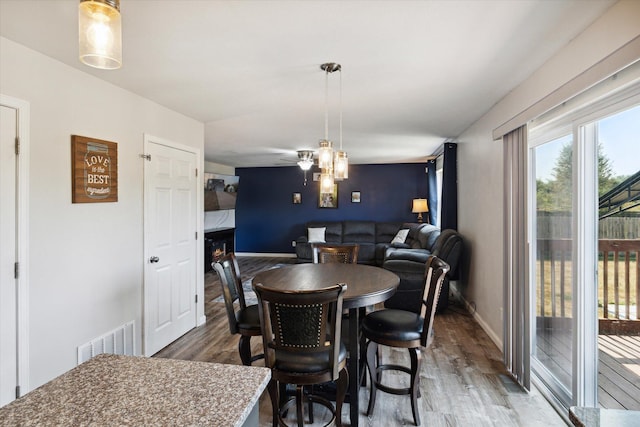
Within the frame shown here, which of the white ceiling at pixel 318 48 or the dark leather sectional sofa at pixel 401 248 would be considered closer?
the white ceiling at pixel 318 48

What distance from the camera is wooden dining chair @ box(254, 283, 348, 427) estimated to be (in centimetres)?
170

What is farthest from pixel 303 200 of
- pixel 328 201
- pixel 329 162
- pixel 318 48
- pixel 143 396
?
pixel 143 396

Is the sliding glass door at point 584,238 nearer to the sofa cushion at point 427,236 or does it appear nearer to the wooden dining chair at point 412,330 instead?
the wooden dining chair at point 412,330

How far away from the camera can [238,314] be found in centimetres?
248

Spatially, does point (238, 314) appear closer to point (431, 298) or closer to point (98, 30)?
point (431, 298)

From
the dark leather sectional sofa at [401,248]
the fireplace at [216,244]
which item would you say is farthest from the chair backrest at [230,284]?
the fireplace at [216,244]

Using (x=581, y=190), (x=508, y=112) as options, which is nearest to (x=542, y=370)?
(x=581, y=190)

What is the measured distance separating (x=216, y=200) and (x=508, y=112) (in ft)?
19.6

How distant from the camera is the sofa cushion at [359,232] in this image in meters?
7.96

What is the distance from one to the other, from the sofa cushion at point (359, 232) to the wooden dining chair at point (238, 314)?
5504mm

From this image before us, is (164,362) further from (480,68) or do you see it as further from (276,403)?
(480,68)

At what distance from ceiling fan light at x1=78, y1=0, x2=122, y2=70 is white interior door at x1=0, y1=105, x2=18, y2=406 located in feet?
5.81

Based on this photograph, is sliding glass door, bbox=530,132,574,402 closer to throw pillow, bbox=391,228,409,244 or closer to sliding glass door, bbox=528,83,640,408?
sliding glass door, bbox=528,83,640,408

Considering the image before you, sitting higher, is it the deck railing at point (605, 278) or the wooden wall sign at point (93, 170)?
the wooden wall sign at point (93, 170)
